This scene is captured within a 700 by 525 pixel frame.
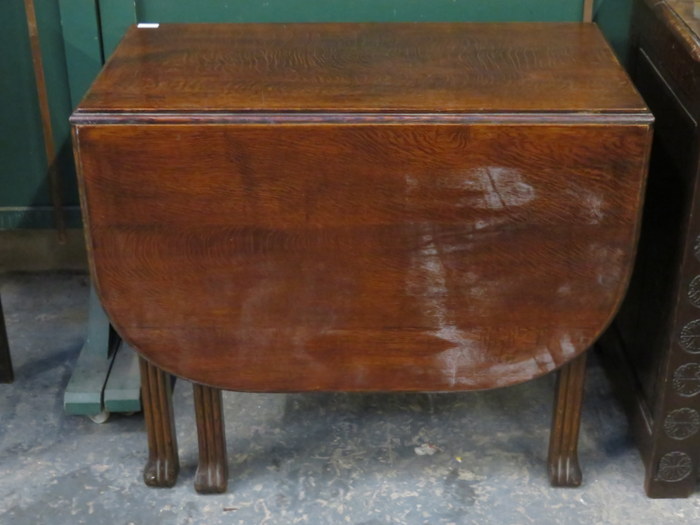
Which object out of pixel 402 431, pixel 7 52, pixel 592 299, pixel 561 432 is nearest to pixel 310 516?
pixel 402 431

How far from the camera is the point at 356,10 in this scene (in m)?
2.34

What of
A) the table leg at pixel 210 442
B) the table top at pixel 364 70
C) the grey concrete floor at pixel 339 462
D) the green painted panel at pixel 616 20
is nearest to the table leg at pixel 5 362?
the grey concrete floor at pixel 339 462

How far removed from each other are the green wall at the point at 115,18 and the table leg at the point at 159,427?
819 millimetres

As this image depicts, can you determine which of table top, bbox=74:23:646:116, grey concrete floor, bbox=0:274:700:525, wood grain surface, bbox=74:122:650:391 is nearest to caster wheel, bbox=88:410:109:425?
grey concrete floor, bbox=0:274:700:525

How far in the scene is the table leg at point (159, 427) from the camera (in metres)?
1.95

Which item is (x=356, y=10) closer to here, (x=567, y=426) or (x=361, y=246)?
(x=361, y=246)

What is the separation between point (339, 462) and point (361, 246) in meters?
0.55

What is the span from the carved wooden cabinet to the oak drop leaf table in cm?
11

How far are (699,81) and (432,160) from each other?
45 centimetres

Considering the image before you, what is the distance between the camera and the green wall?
7.62 feet

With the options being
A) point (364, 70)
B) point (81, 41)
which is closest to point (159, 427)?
point (364, 70)

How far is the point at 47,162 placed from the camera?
8.45 ft

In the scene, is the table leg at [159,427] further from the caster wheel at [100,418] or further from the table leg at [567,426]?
the table leg at [567,426]

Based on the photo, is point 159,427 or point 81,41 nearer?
point 159,427
